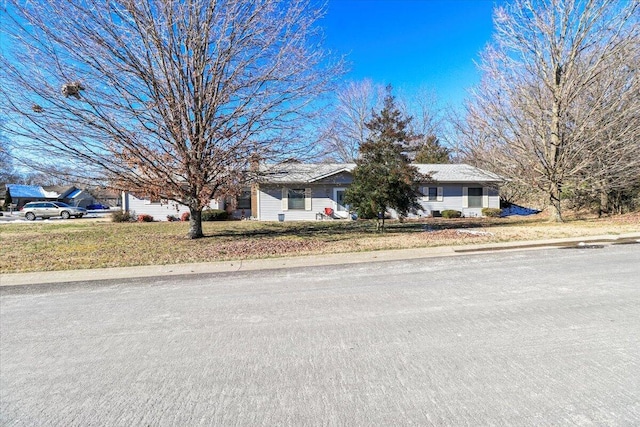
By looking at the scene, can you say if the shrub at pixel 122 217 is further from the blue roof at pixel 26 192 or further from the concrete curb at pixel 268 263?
the blue roof at pixel 26 192

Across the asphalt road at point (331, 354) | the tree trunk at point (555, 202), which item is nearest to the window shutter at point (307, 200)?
the tree trunk at point (555, 202)

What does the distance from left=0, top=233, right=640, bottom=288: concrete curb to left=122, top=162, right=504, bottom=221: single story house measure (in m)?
12.1

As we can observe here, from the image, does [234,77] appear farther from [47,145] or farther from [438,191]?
[438,191]

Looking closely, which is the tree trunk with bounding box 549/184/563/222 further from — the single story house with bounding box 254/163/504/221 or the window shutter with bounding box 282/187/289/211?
the window shutter with bounding box 282/187/289/211

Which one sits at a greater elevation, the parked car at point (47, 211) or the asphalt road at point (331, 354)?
the parked car at point (47, 211)

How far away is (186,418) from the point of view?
244cm

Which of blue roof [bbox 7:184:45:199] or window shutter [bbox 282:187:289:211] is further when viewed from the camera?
blue roof [bbox 7:184:45:199]

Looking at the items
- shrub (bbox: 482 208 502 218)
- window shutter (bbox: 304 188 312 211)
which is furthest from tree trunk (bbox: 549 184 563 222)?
window shutter (bbox: 304 188 312 211)

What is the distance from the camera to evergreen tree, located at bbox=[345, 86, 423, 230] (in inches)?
537

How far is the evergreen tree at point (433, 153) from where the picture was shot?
121 ft

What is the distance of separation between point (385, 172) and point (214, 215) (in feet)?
45.2

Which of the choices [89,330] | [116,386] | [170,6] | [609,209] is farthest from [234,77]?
[609,209]

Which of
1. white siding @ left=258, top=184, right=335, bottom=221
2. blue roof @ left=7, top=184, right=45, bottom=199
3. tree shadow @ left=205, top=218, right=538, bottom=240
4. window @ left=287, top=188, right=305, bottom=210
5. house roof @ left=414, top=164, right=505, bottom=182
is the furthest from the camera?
blue roof @ left=7, top=184, right=45, bottom=199

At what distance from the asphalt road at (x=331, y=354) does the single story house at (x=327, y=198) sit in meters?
16.6
